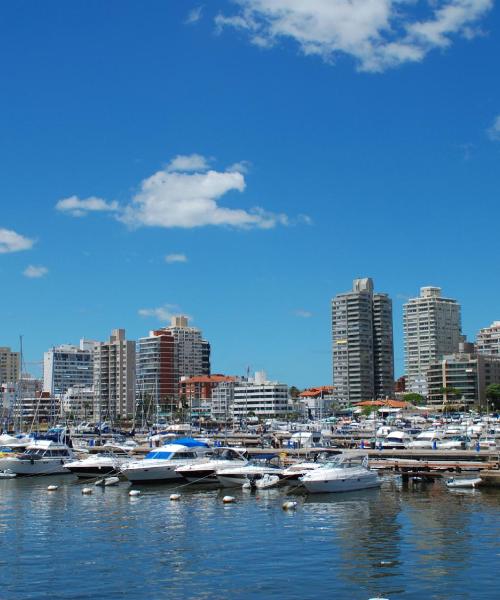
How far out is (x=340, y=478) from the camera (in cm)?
6462

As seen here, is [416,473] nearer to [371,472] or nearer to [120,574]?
[371,472]

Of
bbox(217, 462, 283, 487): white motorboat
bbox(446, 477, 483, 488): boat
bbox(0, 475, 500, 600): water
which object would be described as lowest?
bbox(0, 475, 500, 600): water

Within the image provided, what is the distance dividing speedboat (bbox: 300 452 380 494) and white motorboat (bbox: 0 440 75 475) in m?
31.6

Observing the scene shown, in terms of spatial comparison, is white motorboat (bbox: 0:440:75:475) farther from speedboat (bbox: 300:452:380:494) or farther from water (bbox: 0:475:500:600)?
speedboat (bbox: 300:452:380:494)

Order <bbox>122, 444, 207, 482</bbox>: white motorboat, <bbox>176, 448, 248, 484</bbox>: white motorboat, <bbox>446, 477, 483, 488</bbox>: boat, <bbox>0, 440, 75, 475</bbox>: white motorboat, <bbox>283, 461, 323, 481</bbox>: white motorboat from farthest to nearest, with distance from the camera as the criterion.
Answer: <bbox>0, 440, 75, 475</bbox>: white motorboat → <bbox>122, 444, 207, 482</bbox>: white motorboat → <bbox>176, 448, 248, 484</bbox>: white motorboat → <bbox>283, 461, 323, 481</bbox>: white motorboat → <bbox>446, 477, 483, 488</bbox>: boat

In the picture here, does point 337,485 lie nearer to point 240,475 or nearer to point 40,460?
point 240,475

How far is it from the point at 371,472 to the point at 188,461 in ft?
63.5

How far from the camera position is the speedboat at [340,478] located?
209 ft

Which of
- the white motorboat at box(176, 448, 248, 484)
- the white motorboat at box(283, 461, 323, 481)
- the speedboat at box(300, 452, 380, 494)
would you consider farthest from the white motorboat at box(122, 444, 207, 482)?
the speedboat at box(300, 452, 380, 494)

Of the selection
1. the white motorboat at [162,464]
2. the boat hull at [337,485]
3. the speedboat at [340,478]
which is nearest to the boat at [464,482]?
the speedboat at [340,478]

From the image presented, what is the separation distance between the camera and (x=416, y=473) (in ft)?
237

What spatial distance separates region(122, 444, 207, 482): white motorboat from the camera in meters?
74.6

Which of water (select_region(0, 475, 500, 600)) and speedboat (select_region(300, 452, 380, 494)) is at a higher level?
speedboat (select_region(300, 452, 380, 494))

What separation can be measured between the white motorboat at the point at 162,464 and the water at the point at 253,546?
27.2ft
